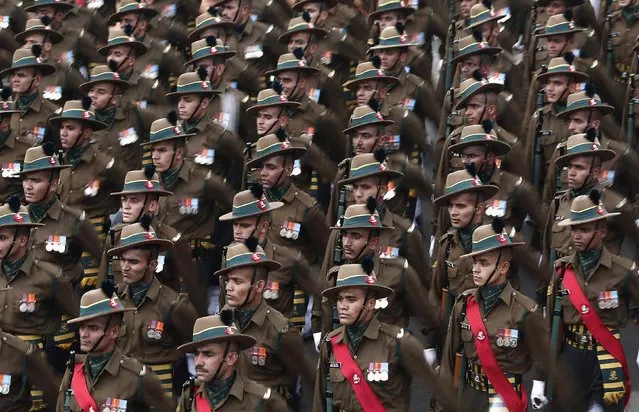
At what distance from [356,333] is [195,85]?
20.2 feet

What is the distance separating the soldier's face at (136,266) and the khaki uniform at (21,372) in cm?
102

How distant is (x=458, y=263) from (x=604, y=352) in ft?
5.60

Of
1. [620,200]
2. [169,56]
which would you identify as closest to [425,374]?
[620,200]

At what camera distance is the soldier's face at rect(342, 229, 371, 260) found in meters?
14.2

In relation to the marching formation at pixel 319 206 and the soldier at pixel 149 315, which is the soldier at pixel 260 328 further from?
the soldier at pixel 149 315

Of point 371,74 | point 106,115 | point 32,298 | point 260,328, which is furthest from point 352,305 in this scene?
point 106,115

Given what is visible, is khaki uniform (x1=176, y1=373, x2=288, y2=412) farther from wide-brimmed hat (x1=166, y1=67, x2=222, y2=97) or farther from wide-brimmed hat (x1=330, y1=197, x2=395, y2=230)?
wide-brimmed hat (x1=166, y1=67, x2=222, y2=97)

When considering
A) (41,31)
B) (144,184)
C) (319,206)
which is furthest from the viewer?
(41,31)

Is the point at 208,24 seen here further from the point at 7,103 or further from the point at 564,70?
the point at 564,70

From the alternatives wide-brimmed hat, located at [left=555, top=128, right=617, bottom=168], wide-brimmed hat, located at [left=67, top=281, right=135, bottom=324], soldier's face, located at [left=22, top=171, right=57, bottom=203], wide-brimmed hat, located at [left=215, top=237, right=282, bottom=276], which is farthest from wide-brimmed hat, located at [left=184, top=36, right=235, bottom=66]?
wide-brimmed hat, located at [left=67, top=281, right=135, bottom=324]

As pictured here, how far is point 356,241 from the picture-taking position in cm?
1416

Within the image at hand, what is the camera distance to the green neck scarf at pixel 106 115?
1830 centimetres

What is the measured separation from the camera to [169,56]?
68.8 feet

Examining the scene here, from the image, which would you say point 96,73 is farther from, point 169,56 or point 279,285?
point 279,285
